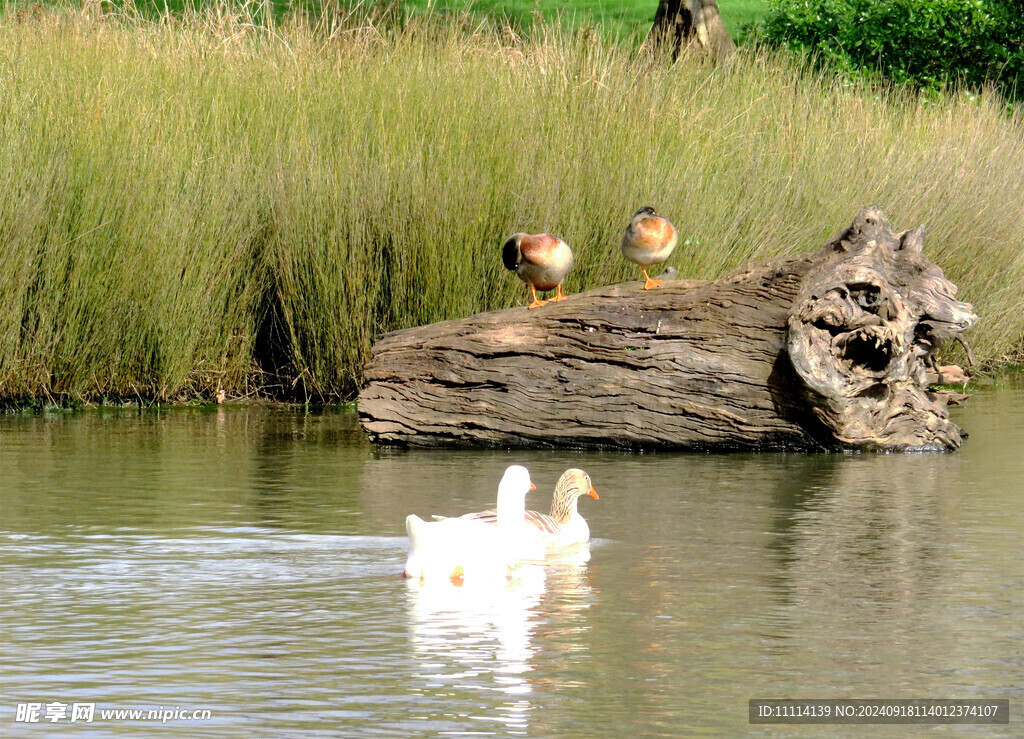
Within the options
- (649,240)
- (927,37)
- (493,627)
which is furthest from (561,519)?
(927,37)

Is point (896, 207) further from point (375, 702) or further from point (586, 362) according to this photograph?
point (375, 702)

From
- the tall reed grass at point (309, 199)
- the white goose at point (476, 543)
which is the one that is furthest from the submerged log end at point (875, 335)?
the white goose at point (476, 543)

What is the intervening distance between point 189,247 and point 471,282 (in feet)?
7.81

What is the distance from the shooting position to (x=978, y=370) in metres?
15.5

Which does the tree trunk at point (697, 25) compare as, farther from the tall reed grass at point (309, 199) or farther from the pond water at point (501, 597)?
the pond water at point (501, 597)

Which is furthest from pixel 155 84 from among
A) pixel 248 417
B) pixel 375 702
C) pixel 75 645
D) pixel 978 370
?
pixel 375 702

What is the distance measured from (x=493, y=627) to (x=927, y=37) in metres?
21.9

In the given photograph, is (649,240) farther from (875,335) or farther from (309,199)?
(309,199)

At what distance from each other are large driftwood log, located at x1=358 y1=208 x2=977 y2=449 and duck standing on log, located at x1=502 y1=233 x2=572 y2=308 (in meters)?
0.26

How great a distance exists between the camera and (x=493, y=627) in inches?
231

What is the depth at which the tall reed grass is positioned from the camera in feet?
41.5

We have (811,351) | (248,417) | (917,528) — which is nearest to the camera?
(917,528)

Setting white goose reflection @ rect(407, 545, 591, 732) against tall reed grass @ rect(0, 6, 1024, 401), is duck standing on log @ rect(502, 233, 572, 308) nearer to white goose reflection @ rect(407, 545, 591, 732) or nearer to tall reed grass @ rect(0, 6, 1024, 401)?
tall reed grass @ rect(0, 6, 1024, 401)

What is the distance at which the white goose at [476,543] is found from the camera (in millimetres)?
6547
